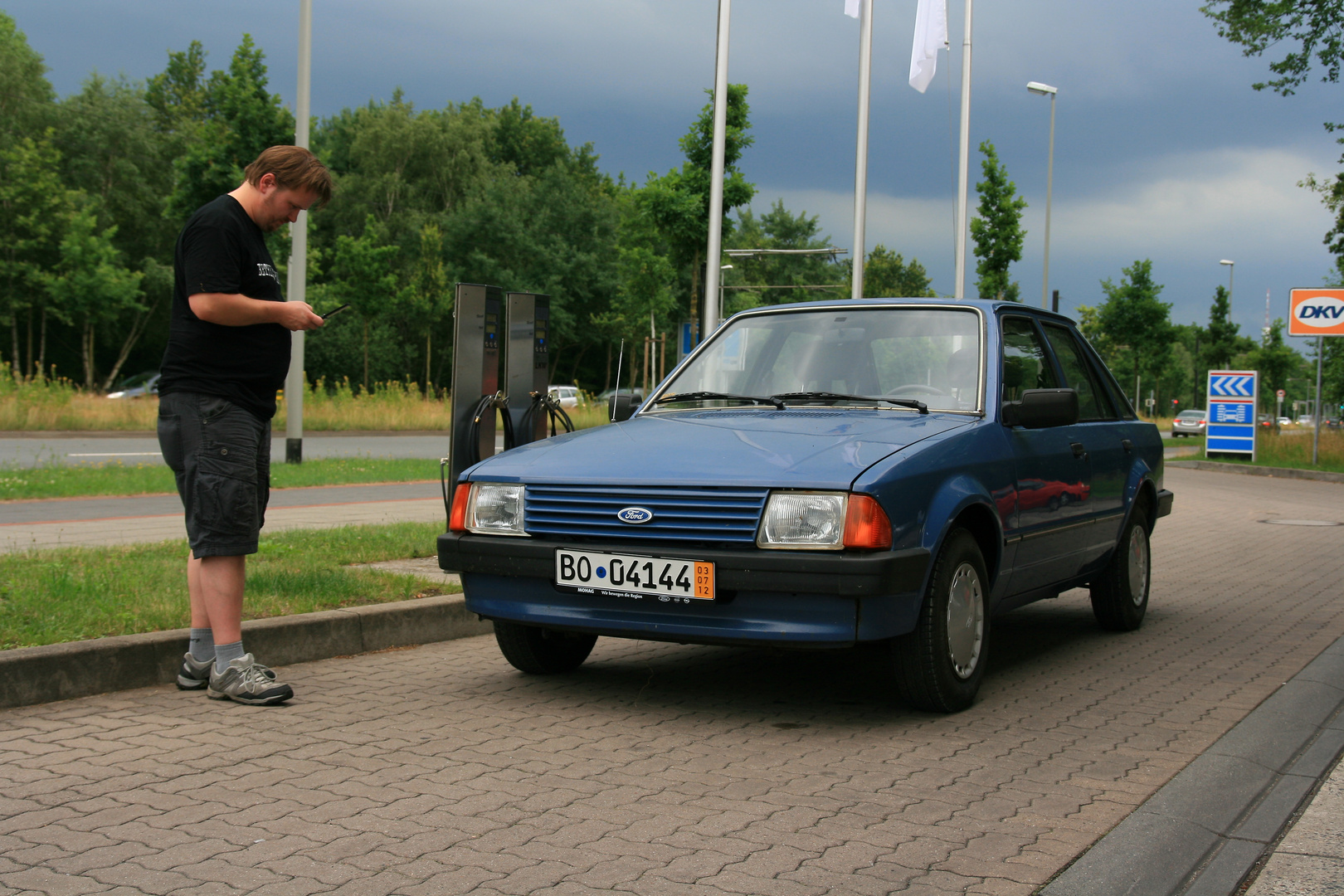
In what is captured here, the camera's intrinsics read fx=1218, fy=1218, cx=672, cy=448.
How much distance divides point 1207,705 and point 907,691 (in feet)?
4.81

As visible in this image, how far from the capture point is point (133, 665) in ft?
16.5

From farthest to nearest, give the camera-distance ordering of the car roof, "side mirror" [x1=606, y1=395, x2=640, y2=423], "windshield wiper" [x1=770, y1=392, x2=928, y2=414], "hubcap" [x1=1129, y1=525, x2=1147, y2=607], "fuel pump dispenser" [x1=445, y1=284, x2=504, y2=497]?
"fuel pump dispenser" [x1=445, y1=284, x2=504, y2=497], "hubcap" [x1=1129, y1=525, x2=1147, y2=607], "side mirror" [x1=606, y1=395, x2=640, y2=423], the car roof, "windshield wiper" [x1=770, y1=392, x2=928, y2=414]

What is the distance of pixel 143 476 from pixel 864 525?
37.3 ft

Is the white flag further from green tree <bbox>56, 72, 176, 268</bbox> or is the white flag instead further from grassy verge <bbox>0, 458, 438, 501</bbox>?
green tree <bbox>56, 72, 176, 268</bbox>

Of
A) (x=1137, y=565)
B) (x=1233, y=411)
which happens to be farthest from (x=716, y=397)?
(x=1233, y=411)

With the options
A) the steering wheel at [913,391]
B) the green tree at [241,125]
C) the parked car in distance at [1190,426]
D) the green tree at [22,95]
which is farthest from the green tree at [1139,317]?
the steering wheel at [913,391]

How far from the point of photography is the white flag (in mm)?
22969

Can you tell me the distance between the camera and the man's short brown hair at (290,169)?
487 centimetres

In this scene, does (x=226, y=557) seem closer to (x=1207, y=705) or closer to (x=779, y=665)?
(x=779, y=665)

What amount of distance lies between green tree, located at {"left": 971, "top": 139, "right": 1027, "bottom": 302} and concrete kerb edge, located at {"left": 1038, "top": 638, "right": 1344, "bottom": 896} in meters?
32.4

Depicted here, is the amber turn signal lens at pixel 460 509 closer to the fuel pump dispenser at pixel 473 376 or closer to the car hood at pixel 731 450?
the car hood at pixel 731 450

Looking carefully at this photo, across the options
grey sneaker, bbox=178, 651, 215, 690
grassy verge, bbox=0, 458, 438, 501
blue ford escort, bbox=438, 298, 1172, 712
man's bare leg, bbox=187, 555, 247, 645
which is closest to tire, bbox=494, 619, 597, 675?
blue ford escort, bbox=438, 298, 1172, 712

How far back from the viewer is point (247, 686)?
477cm

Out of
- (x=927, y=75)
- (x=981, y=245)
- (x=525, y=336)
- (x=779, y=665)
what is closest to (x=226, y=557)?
(x=779, y=665)
